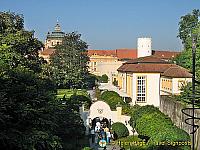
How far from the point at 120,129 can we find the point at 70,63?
35.5 metres

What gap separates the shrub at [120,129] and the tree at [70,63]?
32769 millimetres

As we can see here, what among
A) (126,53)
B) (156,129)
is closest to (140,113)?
(156,129)

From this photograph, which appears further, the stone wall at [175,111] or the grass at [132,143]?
the stone wall at [175,111]

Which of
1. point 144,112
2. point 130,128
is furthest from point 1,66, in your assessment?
point 130,128

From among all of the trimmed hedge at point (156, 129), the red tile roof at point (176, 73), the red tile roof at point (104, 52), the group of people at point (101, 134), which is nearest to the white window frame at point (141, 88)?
the red tile roof at point (176, 73)

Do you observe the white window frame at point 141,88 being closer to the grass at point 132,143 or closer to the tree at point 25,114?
the grass at point 132,143

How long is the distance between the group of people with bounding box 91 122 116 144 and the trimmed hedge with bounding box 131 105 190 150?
Result: 1.83 metres

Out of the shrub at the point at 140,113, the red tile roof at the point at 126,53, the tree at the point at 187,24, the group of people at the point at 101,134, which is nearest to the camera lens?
the group of people at the point at 101,134

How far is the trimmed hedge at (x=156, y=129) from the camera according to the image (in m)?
20.5

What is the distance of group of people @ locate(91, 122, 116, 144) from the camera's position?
1041 inches

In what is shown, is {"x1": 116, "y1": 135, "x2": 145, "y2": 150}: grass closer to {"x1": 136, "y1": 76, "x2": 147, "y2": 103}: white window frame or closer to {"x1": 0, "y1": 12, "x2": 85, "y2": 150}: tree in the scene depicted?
{"x1": 0, "y1": 12, "x2": 85, "y2": 150}: tree

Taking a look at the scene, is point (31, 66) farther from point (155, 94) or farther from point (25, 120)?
point (25, 120)

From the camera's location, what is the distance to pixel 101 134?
2681cm

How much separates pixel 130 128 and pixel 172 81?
9561 mm
